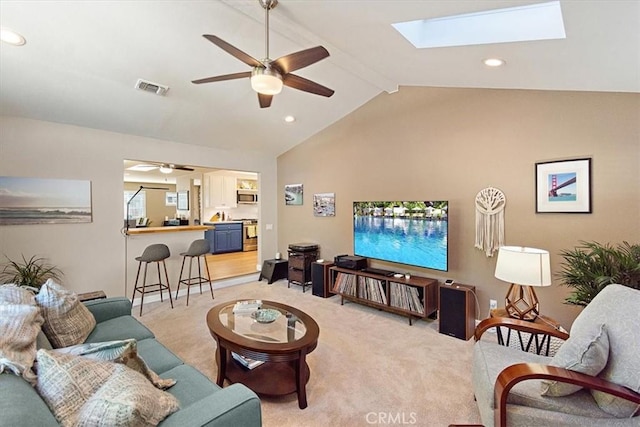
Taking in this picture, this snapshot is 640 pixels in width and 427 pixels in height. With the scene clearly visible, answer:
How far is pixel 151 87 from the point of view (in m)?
3.24

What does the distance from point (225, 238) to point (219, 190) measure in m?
1.30

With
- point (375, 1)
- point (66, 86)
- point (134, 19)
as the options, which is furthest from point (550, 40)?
point (66, 86)

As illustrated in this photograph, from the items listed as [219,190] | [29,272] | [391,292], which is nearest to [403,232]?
[391,292]

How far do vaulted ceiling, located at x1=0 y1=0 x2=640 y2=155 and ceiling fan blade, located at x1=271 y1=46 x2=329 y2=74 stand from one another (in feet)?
1.25

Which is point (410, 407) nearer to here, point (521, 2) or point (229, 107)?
point (521, 2)

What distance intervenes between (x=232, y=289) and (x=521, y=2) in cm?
482

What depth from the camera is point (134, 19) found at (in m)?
2.39

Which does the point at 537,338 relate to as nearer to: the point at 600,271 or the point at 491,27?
the point at 600,271

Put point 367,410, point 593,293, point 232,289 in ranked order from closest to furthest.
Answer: point 367,410, point 593,293, point 232,289

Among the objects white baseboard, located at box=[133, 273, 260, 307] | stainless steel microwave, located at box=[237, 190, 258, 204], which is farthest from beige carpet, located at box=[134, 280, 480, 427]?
stainless steel microwave, located at box=[237, 190, 258, 204]

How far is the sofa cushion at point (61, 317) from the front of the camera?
1801 mm

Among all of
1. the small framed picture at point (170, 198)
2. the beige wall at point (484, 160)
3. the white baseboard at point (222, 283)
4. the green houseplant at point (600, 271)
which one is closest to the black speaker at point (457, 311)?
the beige wall at point (484, 160)

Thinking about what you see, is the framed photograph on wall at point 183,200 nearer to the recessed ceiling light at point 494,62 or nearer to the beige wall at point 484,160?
the beige wall at point 484,160

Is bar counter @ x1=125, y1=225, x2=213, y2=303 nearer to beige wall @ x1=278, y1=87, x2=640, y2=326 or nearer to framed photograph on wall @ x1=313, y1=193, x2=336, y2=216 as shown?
framed photograph on wall @ x1=313, y1=193, x2=336, y2=216
